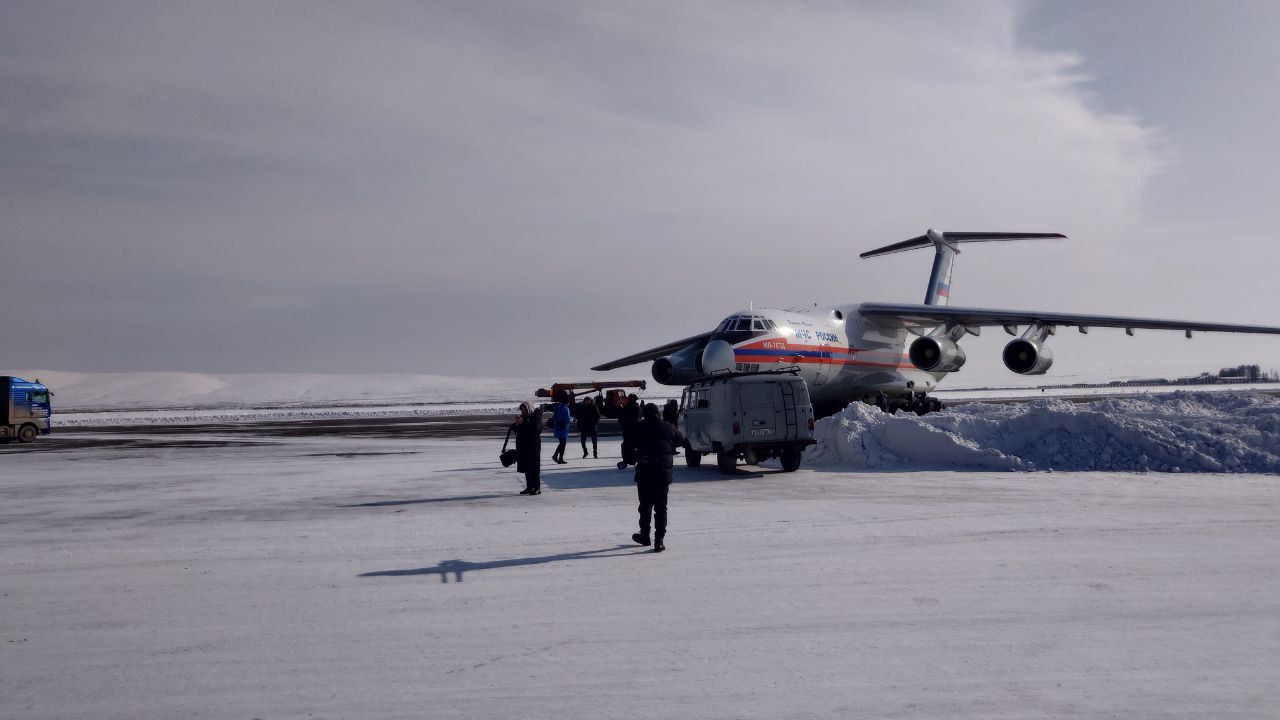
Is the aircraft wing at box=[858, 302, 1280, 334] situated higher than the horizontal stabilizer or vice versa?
the horizontal stabilizer

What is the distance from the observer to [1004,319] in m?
29.1

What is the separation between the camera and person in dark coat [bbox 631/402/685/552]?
934 cm

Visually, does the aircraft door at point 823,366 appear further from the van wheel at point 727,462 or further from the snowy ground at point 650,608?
the snowy ground at point 650,608

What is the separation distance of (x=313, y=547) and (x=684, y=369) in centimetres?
1932

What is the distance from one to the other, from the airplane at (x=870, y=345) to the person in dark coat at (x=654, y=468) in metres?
13.1

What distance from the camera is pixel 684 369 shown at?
28.2m

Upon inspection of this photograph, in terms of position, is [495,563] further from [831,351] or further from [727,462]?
[831,351]

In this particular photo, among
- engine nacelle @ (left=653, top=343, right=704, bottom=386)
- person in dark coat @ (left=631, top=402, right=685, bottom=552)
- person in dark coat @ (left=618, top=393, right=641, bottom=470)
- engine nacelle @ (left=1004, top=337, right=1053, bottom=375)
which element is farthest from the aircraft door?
person in dark coat @ (left=631, top=402, right=685, bottom=552)

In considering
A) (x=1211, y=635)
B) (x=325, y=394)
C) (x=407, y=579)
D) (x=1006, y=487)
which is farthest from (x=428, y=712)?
(x=325, y=394)

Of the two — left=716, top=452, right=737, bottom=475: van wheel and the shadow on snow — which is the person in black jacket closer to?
left=716, top=452, right=737, bottom=475: van wheel

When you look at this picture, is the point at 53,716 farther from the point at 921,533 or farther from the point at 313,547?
the point at 921,533

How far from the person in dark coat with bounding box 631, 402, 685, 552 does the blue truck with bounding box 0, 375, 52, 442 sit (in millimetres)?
30844

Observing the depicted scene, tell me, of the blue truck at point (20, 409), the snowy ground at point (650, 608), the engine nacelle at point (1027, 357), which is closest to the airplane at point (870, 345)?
the engine nacelle at point (1027, 357)

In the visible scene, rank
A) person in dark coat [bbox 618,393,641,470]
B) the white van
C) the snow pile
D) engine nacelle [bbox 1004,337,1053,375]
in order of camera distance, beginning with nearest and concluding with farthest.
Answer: person in dark coat [bbox 618,393,641,470]
the white van
the snow pile
engine nacelle [bbox 1004,337,1053,375]
